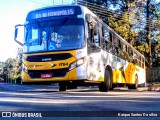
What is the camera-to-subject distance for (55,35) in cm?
1251

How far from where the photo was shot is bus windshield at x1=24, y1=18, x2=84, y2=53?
40.5 feet

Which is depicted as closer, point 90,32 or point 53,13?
point 90,32

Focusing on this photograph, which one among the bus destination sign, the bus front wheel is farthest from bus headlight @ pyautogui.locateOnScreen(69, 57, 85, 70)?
the bus front wheel

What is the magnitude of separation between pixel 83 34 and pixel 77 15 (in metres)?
0.85

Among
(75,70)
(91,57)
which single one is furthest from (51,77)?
(91,57)

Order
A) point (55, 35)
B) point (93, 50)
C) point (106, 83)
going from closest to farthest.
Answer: point (55, 35), point (93, 50), point (106, 83)

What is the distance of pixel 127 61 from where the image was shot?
20188 millimetres

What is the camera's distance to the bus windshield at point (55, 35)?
1234 centimetres

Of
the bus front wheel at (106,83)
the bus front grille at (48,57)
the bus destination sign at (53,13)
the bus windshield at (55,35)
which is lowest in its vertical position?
the bus front wheel at (106,83)

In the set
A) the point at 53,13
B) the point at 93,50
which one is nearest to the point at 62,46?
the point at 93,50

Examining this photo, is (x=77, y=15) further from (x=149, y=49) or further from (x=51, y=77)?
(x=149, y=49)

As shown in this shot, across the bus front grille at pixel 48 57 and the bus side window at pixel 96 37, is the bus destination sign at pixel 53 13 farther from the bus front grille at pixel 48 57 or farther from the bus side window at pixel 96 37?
the bus front grille at pixel 48 57

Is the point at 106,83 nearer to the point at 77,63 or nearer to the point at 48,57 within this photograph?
the point at 77,63

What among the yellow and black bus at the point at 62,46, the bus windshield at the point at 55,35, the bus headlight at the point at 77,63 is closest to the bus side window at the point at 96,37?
the yellow and black bus at the point at 62,46
